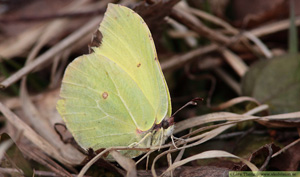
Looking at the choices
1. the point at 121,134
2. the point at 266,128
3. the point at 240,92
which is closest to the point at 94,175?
the point at 121,134

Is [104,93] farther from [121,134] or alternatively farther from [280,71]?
[280,71]

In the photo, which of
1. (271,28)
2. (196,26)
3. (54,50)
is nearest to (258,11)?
(271,28)

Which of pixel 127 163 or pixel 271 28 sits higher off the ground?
pixel 271 28

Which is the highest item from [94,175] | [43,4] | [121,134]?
[43,4]

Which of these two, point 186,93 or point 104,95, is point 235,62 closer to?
point 186,93

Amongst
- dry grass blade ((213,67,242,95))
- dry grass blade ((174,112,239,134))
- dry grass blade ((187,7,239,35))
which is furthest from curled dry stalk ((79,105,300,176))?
dry grass blade ((187,7,239,35))

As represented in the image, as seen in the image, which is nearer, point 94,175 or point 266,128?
point 94,175

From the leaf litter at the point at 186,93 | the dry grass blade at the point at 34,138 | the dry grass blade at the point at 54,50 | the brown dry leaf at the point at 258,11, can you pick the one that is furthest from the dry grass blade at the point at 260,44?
the dry grass blade at the point at 34,138
